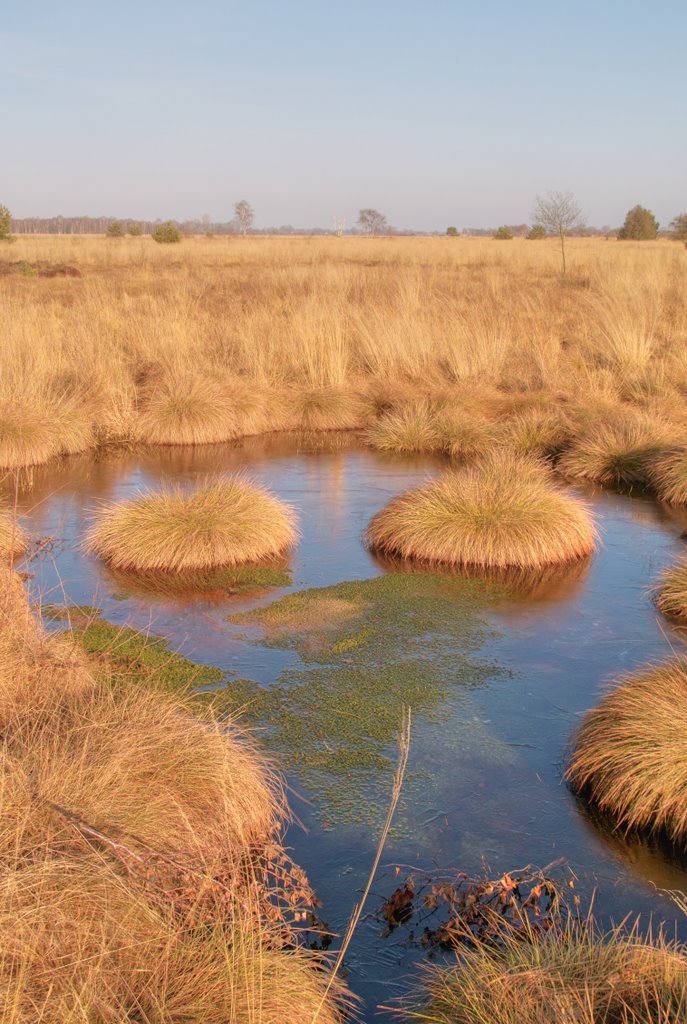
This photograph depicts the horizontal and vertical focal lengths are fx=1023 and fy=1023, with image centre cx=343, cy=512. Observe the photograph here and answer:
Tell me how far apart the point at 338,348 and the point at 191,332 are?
2.76m

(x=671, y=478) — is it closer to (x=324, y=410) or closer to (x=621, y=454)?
(x=621, y=454)

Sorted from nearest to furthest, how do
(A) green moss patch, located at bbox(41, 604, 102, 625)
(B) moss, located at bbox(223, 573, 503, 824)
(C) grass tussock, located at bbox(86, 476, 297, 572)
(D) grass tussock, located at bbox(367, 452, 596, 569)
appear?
(B) moss, located at bbox(223, 573, 503, 824)
(A) green moss patch, located at bbox(41, 604, 102, 625)
(C) grass tussock, located at bbox(86, 476, 297, 572)
(D) grass tussock, located at bbox(367, 452, 596, 569)

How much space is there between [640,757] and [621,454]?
7.35 m

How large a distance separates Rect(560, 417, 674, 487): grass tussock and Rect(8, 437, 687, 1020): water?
599 millimetres

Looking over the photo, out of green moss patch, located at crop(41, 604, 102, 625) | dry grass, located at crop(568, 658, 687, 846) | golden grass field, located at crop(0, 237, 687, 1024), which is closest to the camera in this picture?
golden grass field, located at crop(0, 237, 687, 1024)

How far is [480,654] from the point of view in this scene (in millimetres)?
6984

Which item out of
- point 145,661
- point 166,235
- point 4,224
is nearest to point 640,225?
point 166,235

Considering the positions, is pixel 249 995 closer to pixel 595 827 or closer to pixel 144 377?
pixel 595 827

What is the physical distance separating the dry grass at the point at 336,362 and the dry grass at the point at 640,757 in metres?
6.75

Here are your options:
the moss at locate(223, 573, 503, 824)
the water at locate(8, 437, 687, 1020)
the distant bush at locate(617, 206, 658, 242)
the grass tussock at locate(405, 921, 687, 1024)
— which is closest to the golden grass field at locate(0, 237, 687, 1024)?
the grass tussock at locate(405, 921, 687, 1024)

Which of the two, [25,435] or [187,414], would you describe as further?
[187,414]

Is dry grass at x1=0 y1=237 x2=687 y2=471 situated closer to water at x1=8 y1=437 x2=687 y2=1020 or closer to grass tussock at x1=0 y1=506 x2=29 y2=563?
water at x1=8 y1=437 x2=687 y2=1020

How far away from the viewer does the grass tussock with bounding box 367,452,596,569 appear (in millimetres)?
8797

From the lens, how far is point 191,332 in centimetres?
1692
